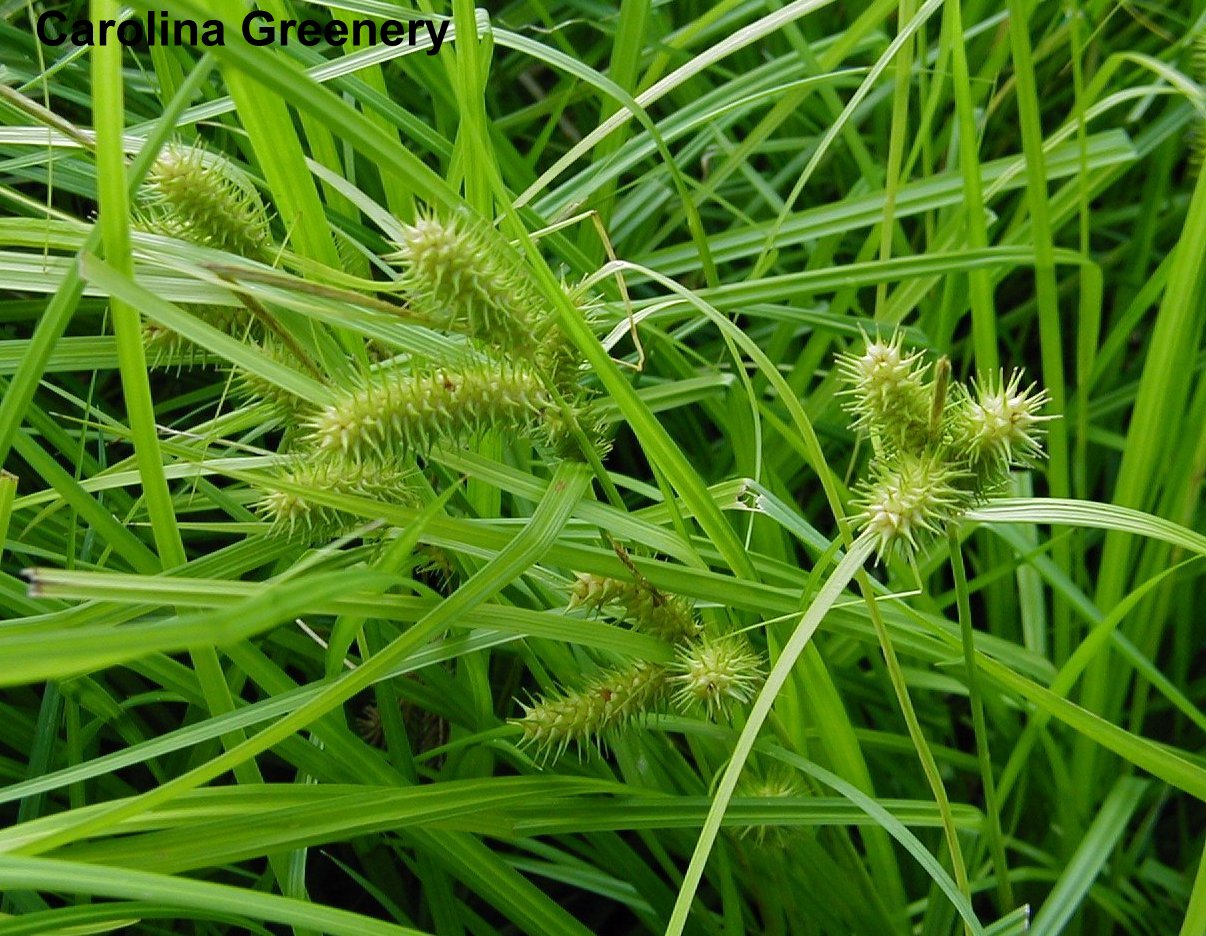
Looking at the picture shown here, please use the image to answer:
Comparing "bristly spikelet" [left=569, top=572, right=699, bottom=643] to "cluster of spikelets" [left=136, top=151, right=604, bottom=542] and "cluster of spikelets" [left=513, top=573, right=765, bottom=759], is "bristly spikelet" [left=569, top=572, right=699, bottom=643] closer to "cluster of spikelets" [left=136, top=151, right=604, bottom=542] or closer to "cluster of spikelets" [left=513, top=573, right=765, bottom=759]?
"cluster of spikelets" [left=513, top=573, right=765, bottom=759]

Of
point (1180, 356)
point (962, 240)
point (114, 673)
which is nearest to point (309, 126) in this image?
point (114, 673)

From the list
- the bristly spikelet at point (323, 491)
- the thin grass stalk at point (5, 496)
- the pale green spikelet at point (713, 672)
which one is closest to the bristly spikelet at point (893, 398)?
the pale green spikelet at point (713, 672)

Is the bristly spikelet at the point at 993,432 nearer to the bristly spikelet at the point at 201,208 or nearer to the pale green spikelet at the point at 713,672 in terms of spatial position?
the pale green spikelet at the point at 713,672

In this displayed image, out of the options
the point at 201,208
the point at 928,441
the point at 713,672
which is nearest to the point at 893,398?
the point at 928,441

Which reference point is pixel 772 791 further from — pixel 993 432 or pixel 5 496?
pixel 5 496

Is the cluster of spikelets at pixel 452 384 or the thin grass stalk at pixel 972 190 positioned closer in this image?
the cluster of spikelets at pixel 452 384

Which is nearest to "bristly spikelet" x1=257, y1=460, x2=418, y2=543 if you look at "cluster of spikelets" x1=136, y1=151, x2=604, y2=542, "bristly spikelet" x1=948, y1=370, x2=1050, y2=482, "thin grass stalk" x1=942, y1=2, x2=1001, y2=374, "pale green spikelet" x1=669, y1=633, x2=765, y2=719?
"cluster of spikelets" x1=136, y1=151, x2=604, y2=542
